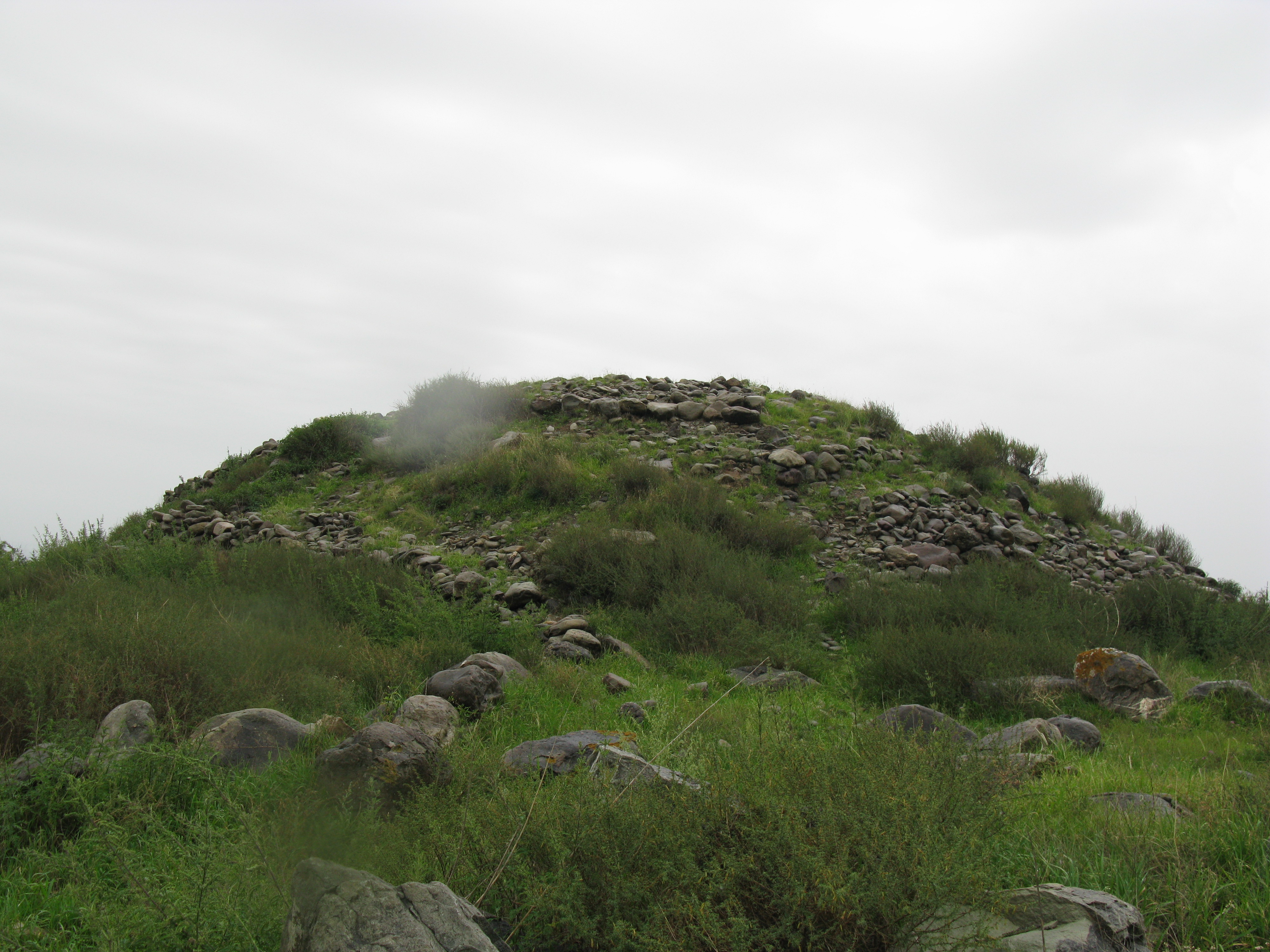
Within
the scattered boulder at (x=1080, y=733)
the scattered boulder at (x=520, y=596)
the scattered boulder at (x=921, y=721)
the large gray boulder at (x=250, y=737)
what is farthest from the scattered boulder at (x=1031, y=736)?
the scattered boulder at (x=520, y=596)

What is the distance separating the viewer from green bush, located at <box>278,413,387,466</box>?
14648 millimetres

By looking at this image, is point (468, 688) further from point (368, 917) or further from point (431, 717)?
point (368, 917)

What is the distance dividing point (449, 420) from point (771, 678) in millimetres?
9841

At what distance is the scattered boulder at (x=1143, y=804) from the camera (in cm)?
299

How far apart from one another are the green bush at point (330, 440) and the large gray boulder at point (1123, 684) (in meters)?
12.5

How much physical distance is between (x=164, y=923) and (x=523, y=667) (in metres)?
4.02

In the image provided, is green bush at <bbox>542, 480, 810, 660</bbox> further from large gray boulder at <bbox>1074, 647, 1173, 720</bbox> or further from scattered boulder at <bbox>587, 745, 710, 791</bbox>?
scattered boulder at <bbox>587, 745, 710, 791</bbox>

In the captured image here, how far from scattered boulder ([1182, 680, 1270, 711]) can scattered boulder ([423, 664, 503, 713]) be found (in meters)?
5.21

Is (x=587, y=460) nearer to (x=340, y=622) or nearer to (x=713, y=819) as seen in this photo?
(x=340, y=622)

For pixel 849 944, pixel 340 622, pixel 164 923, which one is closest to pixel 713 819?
pixel 849 944

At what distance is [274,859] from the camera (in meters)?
2.06

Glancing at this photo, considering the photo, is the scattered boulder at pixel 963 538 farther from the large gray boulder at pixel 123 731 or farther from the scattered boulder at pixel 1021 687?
the large gray boulder at pixel 123 731

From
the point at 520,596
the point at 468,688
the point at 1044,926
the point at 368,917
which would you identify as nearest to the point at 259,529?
the point at 520,596

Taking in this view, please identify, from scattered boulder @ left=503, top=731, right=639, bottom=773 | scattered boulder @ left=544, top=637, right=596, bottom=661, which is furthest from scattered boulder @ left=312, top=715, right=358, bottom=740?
scattered boulder @ left=544, top=637, right=596, bottom=661
